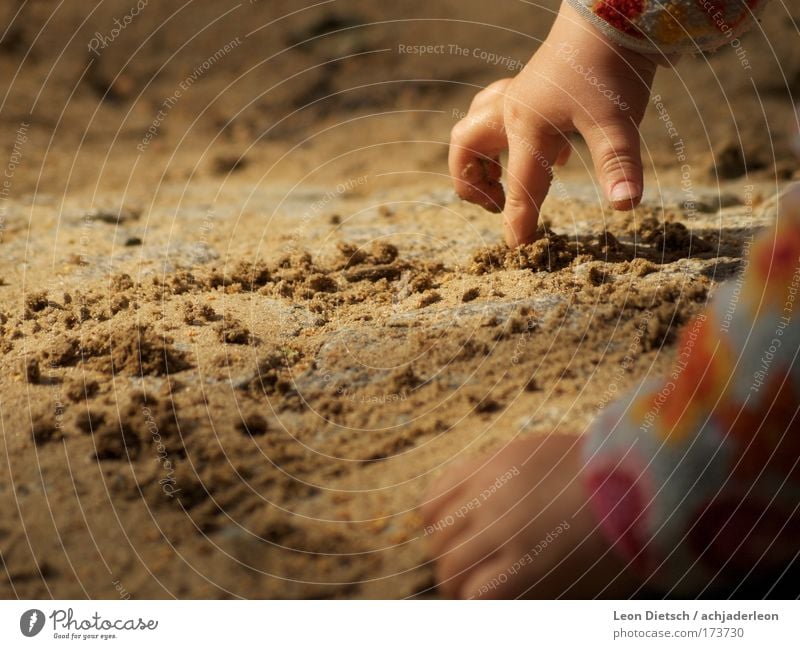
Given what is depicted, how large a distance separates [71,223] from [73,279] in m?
0.40

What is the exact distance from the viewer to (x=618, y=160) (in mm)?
1280

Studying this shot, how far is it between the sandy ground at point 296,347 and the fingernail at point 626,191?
5.5 inches

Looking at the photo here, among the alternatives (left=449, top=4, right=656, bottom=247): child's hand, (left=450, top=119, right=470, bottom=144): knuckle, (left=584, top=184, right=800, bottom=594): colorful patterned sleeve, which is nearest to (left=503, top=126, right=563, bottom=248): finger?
(left=449, top=4, right=656, bottom=247): child's hand

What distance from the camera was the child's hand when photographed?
4.23 ft

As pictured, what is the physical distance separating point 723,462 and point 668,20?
2.01ft

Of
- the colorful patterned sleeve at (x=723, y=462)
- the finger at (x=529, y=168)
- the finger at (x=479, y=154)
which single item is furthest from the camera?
the finger at (x=479, y=154)

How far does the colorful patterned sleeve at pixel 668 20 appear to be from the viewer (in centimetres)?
124

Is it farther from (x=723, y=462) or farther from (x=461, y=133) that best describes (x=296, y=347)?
(x=723, y=462)

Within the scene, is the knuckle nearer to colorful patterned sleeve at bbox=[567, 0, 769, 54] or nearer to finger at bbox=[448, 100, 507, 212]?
finger at bbox=[448, 100, 507, 212]

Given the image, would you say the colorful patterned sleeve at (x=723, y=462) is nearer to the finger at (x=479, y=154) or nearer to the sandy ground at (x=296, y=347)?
the sandy ground at (x=296, y=347)

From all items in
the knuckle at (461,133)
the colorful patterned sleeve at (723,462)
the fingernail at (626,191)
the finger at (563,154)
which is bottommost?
the colorful patterned sleeve at (723,462)

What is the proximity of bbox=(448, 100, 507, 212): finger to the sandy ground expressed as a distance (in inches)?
4.1

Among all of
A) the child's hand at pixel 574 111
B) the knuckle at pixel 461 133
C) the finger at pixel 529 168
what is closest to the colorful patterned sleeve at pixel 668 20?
the child's hand at pixel 574 111

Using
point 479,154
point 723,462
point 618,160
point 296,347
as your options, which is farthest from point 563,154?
point 723,462
